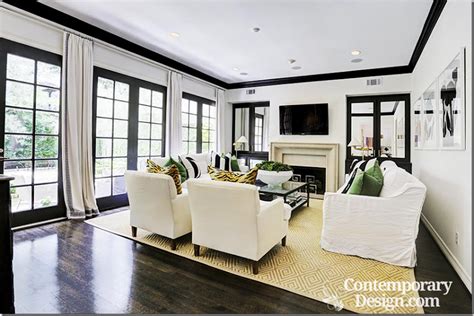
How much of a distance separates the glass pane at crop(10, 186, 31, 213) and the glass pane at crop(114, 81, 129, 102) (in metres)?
2.03

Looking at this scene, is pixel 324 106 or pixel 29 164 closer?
pixel 29 164

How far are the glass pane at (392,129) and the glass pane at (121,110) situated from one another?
551 cm

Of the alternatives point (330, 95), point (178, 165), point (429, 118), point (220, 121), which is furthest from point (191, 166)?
point (429, 118)

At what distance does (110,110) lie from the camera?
15.0 ft

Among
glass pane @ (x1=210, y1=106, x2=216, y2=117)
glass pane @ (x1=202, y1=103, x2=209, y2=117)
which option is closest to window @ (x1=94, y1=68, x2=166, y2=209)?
glass pane @ (x1=202, y1=103, x2=209, y2=117)

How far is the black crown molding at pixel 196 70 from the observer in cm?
341

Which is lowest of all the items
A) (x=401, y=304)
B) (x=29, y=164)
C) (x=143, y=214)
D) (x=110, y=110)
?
(x=401, y=304)

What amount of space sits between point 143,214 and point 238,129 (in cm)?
510

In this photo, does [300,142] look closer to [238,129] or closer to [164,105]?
[238,129]

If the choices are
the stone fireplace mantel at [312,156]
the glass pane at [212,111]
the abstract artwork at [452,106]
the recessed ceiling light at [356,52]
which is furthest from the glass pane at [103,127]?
the abstract artwork at [452,106]

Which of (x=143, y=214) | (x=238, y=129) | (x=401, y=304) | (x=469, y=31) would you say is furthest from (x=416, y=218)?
(x=238, y=129)

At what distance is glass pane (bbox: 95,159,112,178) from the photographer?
14.5 ft

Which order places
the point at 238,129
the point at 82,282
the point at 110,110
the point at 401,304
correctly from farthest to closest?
the point at 238,129, the point at 110,110, the point at 82,282, the point at 401,304

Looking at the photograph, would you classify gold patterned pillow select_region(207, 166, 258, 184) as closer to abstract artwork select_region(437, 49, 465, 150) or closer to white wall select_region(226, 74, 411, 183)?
abstract artwork select_region(437, 49, 465, 150)
